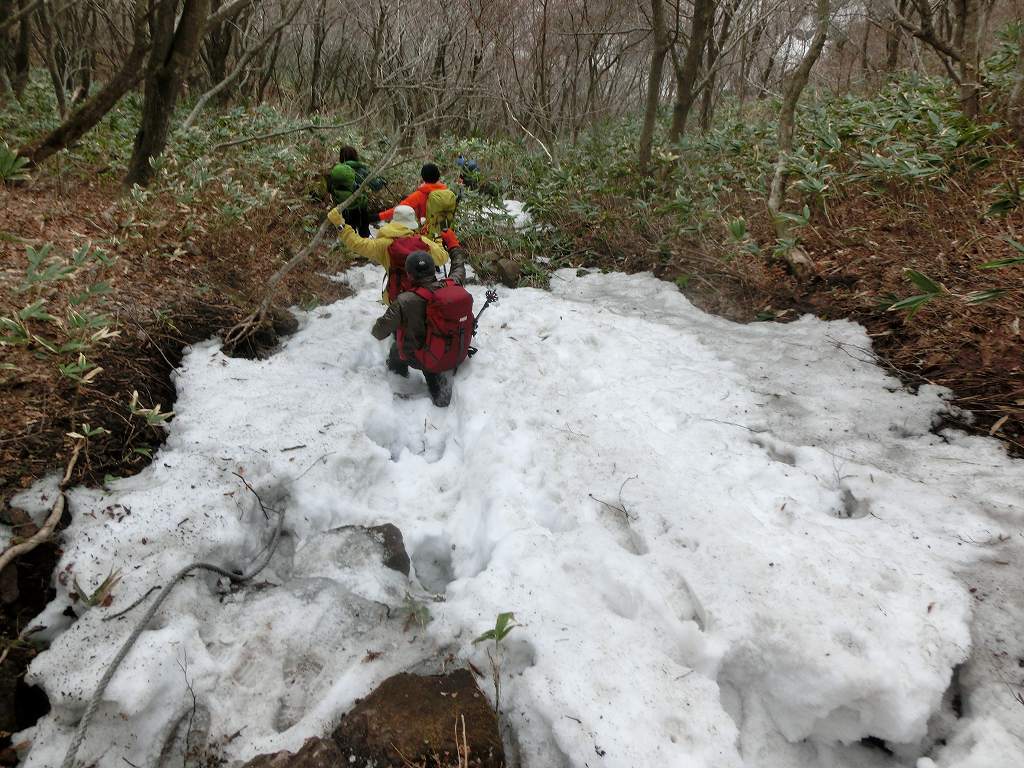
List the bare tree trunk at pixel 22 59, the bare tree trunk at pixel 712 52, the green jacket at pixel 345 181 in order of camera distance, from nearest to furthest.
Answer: the green jacket at pixel 345 181 → the bare tree trunk at pixel 22 59 → the bare tree trunk at pixel 712 52

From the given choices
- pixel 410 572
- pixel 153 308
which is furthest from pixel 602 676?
pixel 153 308

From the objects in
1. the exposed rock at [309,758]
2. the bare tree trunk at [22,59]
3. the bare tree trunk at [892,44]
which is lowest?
the exposed rock at [309,758]

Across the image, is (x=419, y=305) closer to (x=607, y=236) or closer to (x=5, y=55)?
(x=607, y=236)

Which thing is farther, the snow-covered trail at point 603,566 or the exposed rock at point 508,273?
the exposed rock at point 508,273

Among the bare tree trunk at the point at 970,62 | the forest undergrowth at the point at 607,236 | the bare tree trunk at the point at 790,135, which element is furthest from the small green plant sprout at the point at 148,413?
the bare tree trunk at the point at 970,62

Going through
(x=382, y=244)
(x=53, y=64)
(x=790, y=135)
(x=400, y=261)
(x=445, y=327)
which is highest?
(x=790, y=135)

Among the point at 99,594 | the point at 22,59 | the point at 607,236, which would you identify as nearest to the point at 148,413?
the point at 99,594

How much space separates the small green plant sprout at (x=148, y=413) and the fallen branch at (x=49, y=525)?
1.18 feet

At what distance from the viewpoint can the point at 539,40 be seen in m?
11.4

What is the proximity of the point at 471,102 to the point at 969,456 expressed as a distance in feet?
43.6

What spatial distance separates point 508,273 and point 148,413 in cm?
422

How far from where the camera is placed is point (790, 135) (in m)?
5.99

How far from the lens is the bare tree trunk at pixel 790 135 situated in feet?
16.8

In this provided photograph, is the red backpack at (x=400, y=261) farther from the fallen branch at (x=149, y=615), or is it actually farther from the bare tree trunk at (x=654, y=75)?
the bare tree trunk at (x=654, y=75)
